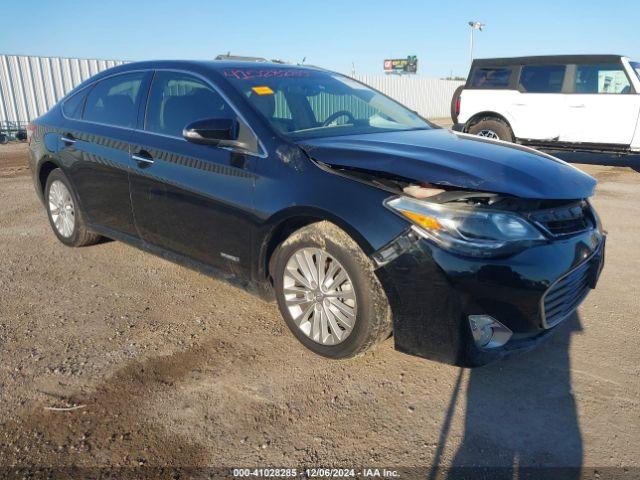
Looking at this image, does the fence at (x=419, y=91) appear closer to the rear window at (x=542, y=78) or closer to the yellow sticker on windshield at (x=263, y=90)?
the rear window at (x=542, y=78)

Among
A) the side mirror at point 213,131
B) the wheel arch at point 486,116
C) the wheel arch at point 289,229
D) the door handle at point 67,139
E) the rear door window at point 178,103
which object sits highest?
the rear door window at point 178,103

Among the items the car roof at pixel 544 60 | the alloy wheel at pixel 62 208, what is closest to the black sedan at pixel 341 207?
the alloy wheel at pixel 62 208

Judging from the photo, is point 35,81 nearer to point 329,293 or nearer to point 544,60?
point 544,60

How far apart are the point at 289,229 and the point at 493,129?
8.78 metres

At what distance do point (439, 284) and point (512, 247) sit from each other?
379 mm

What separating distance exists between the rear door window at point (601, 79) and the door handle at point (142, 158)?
29.3 feet

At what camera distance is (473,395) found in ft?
8.54

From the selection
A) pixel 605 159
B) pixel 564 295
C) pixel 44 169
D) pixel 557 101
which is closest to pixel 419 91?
pixel 605 159

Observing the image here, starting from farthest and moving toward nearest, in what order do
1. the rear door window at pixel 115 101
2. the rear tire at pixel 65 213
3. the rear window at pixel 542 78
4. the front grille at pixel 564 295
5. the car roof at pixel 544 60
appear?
1. the rear window at pixel 542 78
2. the car roof at pixel 544 60
3. the rear tire at pixel 65 213
4. the rear door window at pixel 115 101
5. the front grille at pixel 564 295

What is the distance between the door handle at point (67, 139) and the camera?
4.29 m

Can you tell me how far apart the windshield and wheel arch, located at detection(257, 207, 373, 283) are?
512 mm

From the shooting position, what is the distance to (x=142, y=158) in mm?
3609

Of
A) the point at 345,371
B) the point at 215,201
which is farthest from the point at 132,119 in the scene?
the point at 345,371

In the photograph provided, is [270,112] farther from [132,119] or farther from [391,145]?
[132,119]
